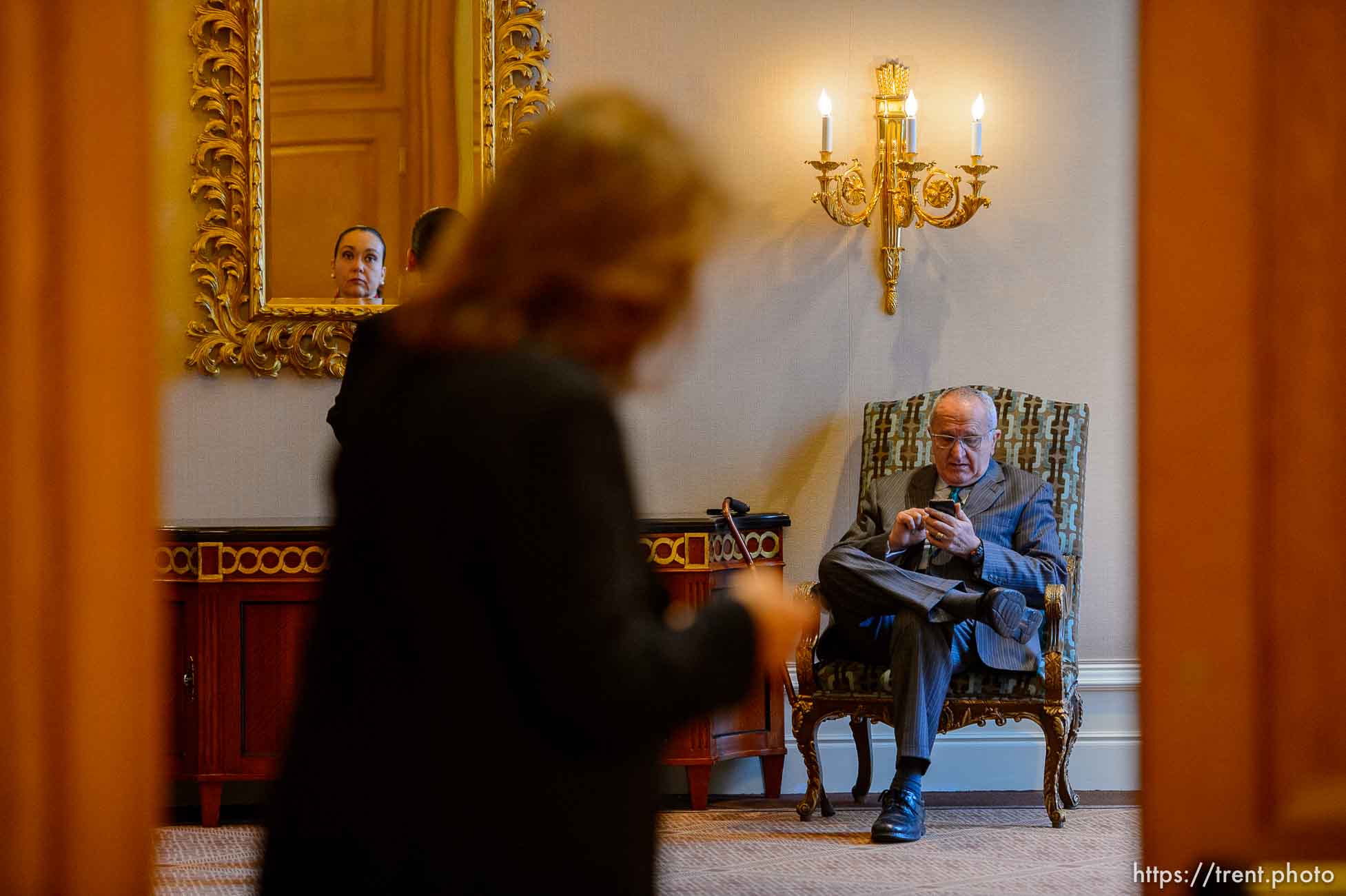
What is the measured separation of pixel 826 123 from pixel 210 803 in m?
2.82

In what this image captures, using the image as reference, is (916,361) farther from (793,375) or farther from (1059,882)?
(1059,882)

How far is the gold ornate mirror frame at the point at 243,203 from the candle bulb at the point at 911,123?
1.24m

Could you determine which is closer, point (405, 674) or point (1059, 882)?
point (405, 674)

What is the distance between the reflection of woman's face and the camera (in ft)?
15.6

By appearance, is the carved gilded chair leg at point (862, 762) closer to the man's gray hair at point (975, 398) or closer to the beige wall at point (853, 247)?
the beige wall at point (853, 247)

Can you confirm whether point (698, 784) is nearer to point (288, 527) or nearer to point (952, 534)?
point (952, 534)

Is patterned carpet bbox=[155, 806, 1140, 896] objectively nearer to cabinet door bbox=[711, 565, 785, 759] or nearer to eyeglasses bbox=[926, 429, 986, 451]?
cabinet door bbox=[711, 565, 785, 759]

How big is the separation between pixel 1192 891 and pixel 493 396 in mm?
948

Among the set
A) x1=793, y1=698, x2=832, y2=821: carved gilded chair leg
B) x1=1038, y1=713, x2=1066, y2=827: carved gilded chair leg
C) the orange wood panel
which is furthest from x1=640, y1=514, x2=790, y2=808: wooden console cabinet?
the orange wood panel

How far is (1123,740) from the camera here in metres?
4.92

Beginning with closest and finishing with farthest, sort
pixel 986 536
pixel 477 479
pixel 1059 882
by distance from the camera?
1. pixel 477 479
2. pixel 1059 882
3. pixel 986 536

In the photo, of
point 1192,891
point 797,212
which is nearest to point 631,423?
point 797,212

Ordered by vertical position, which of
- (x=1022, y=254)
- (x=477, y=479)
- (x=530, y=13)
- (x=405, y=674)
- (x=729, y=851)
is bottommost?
(x=729, y=851)

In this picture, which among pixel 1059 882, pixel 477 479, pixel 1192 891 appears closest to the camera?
pixel 477 479
